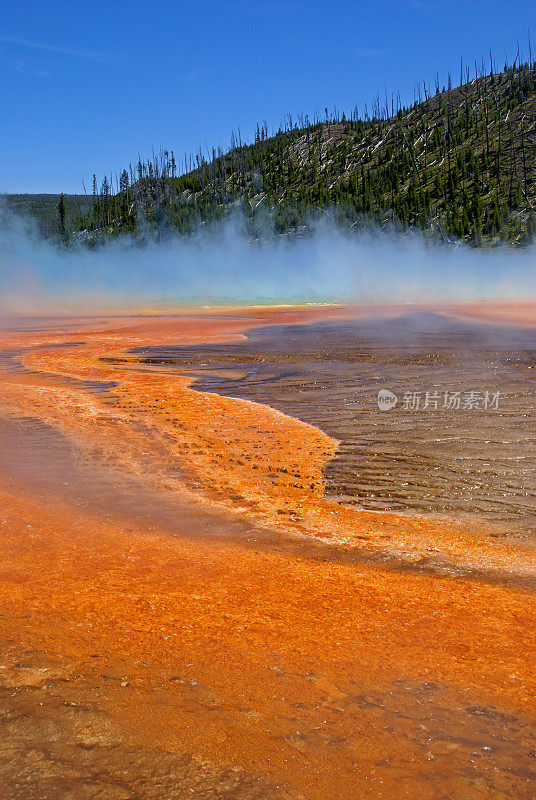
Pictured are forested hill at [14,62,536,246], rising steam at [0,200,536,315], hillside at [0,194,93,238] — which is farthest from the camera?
hillside at [0,194,93,238]

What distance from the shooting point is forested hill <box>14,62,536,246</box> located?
3054 inches

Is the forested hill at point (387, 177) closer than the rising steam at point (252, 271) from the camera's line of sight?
No

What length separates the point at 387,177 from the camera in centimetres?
9175

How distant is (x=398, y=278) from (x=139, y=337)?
1796 inches

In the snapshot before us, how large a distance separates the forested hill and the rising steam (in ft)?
11.7

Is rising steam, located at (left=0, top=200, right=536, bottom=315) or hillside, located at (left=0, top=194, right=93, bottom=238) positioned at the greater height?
hillside, located at (left=0, top=194, right=93, bottom=238)

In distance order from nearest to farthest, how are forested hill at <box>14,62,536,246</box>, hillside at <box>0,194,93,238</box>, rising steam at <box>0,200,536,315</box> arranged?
rising steam at <box>0,200,536,315</box>, forested hill at <box>14,62,536,246</box>, hillside at <box>0,194,93,238</box>

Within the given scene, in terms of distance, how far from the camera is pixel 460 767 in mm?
3236

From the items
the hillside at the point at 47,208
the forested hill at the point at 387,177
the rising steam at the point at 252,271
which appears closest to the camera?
the rising steam at the point at 252,271

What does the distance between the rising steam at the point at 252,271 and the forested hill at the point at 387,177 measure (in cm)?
358

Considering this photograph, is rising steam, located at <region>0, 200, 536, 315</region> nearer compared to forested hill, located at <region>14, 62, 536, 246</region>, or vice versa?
rising steam, located at <region>0, 200, 536, 315</region>

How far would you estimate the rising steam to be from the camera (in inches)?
2170

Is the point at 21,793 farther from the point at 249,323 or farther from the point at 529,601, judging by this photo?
the point at 249,323

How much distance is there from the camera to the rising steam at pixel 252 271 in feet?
181
